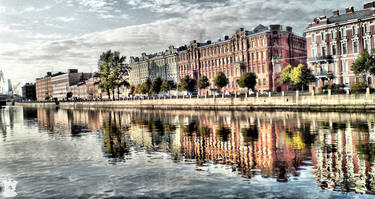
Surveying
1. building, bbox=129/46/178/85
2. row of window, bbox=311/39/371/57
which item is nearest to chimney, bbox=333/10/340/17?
row of window, bbox=311/39/371/57

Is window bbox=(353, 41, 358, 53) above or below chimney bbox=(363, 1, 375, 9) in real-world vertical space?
below

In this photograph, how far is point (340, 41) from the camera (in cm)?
6788

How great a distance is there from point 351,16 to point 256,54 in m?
29.4

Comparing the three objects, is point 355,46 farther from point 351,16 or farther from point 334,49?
point 351,16

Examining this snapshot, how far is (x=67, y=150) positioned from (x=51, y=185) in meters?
11.5

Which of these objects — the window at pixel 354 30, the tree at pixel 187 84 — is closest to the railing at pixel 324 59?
the window at pixel 354 30

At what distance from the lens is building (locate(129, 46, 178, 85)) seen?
12912cm

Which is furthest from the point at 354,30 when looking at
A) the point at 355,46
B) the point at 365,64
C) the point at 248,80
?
the point at 248,80

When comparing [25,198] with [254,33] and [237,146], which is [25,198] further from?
[254,33]

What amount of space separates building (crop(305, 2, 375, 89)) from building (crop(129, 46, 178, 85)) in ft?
206

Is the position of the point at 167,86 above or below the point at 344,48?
below

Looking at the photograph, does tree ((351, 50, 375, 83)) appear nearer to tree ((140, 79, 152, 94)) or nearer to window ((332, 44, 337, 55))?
window ((332, 44, 337, 55))

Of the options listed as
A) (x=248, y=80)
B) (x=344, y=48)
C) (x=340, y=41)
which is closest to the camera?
(x=344, y=48)

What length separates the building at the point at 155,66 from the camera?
12912 centimetres
